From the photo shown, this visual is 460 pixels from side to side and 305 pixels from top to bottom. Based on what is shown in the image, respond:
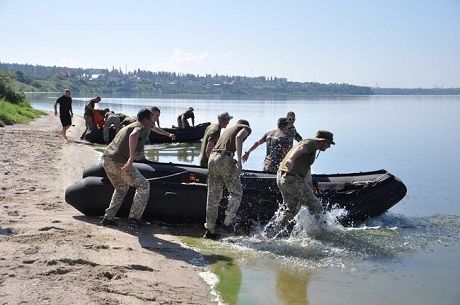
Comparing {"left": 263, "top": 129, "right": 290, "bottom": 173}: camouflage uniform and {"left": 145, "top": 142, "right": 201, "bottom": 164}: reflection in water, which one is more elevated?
{"left": 263, "top": 129, "right": 290, "bottom": 173}: camouflage uniform

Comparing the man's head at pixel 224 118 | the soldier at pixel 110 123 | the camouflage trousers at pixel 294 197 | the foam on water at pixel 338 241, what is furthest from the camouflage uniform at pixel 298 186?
the soldier at pixel 110 123

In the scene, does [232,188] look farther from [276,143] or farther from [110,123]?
[110,123]

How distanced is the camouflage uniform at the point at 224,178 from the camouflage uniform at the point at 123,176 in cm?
97

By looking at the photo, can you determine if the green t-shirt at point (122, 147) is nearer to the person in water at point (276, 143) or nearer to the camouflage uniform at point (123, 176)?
the camouflage uniform at point (123, 176)

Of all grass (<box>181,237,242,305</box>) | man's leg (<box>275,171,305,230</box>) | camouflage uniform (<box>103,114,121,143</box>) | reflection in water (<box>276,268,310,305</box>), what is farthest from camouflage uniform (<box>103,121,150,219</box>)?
camouflage uniform (<box>103,114,121,143</box>)

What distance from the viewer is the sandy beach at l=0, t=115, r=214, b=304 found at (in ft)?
16.5

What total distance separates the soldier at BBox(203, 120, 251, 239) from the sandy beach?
702 mm

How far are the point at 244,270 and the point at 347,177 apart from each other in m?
4.65

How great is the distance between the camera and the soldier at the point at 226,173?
7543 millimetres

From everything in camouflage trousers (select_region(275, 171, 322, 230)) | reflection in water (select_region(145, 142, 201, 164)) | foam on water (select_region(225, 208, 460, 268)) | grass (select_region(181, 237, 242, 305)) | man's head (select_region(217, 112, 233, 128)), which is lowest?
reflection in water (select_region(145, 142, 201, 164))

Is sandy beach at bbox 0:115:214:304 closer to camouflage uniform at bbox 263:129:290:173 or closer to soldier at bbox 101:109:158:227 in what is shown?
soldier at bbox 101:109:158:227

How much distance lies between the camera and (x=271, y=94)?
192 metres

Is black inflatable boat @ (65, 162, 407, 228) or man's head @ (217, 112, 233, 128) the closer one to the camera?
man's head @ (217, 112, 233, 128)

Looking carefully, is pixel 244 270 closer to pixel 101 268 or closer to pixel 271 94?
pixel 101 268
